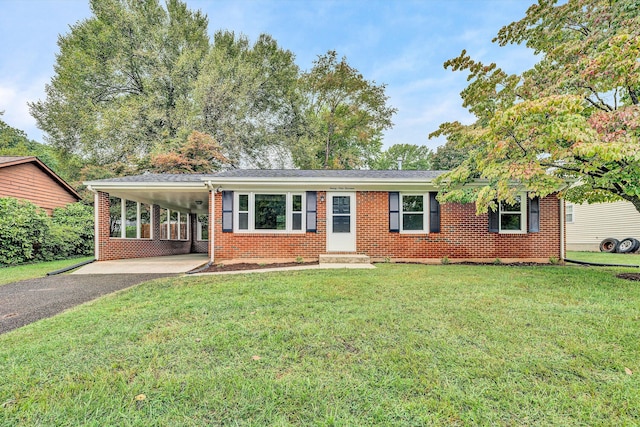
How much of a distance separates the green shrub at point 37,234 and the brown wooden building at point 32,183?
1058 millimetres

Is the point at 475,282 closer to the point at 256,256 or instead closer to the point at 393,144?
the point at 256,256

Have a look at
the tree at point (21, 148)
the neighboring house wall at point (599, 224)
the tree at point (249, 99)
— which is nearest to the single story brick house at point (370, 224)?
the neighboring house wall at point (599, 224)

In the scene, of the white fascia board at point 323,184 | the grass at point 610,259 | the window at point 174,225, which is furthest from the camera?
the window at point 174,225

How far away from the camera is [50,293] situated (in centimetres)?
538

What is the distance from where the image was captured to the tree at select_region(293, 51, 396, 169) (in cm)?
2288

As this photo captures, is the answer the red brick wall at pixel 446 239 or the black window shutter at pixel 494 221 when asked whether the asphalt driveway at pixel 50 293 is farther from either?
the black window shutter at pixel 494 221

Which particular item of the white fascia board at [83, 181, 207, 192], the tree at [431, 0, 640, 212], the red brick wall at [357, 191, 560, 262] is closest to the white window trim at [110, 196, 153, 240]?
the white fascia board at [83, 181, 207, 192]

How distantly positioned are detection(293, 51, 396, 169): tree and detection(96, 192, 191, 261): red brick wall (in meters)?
11.3

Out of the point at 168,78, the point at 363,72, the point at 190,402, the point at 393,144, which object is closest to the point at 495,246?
the point at 190,402

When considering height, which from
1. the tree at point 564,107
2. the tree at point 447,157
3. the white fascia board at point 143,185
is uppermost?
the tree at point 447,157

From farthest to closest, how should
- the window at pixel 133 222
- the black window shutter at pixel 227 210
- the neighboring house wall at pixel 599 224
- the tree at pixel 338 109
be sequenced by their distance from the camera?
the tree at pixel 338 109, the neighboring house wall at pixel 599 224, the window at pixel 133 222, the black window shutter at pixel 227 210

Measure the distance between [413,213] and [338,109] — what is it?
17.2m

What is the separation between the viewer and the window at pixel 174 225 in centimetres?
1452

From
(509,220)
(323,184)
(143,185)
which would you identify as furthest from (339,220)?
(143,185)
